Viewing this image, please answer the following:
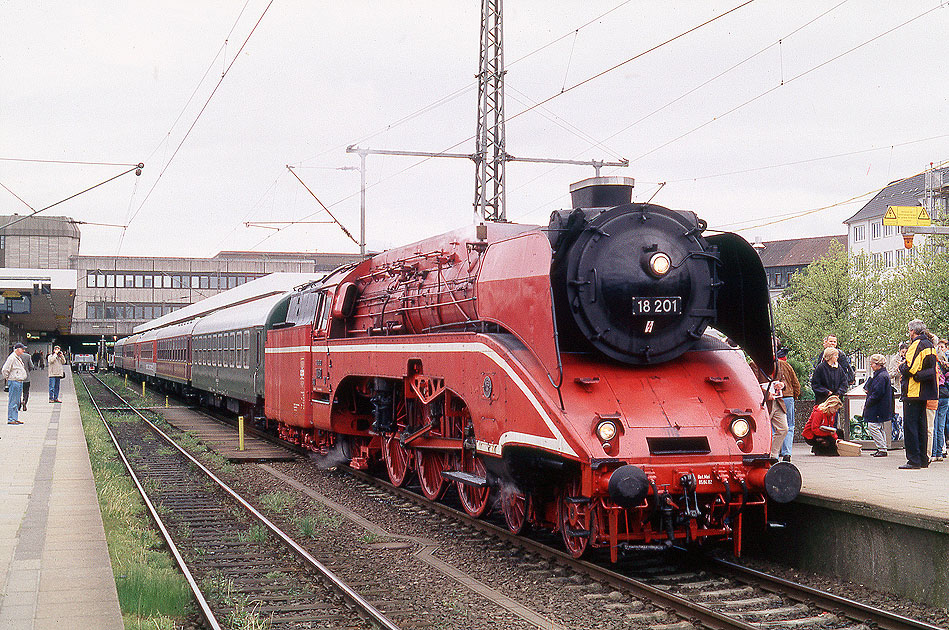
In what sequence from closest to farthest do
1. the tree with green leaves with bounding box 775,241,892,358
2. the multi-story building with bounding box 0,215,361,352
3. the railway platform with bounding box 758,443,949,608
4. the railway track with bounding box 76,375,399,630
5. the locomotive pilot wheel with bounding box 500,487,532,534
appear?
the railway track with bounding box 76,375,399,630, the railway platform with bounding box 758,443,949,608, the locomotive pilot wheel with bounding box 500,487,532,534, the tree with green leaves with bounding box 775,241,892,358, the multi-story building with bounding box 0,215,361,352

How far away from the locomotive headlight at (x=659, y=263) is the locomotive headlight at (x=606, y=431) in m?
1.36

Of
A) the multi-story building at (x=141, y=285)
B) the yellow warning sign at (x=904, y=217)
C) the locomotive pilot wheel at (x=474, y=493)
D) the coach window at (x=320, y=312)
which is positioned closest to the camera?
the locomotive pilot wheel at (x=474, y=493)

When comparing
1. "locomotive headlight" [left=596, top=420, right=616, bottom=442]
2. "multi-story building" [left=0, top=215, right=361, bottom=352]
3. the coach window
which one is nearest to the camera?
"locomotive headlight" [left=596, top=420, right=616, bottom=442]

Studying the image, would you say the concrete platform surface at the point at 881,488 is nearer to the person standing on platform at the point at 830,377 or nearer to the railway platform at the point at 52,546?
the person standing on platform at the point at 830,377

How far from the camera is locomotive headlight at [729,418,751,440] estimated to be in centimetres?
720

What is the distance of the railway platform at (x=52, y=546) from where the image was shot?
5754mm

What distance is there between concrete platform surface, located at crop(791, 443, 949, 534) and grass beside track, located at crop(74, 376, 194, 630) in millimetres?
5167

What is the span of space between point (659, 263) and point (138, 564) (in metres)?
4.96

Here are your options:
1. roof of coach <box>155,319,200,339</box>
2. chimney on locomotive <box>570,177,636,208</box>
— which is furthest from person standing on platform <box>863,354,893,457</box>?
roof of coach <box>155,319,200,339</box>

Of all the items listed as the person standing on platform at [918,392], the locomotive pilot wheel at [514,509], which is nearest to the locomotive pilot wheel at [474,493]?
the locomotive pilot wheel at [514,509]

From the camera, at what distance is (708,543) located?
7.94 metres

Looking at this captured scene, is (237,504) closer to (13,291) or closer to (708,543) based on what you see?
(708,543)

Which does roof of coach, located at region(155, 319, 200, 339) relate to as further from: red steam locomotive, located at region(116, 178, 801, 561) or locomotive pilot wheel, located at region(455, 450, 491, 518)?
red steam locomotive, located at region(116, 178, 801, 561)

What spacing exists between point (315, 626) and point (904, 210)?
15037mm
